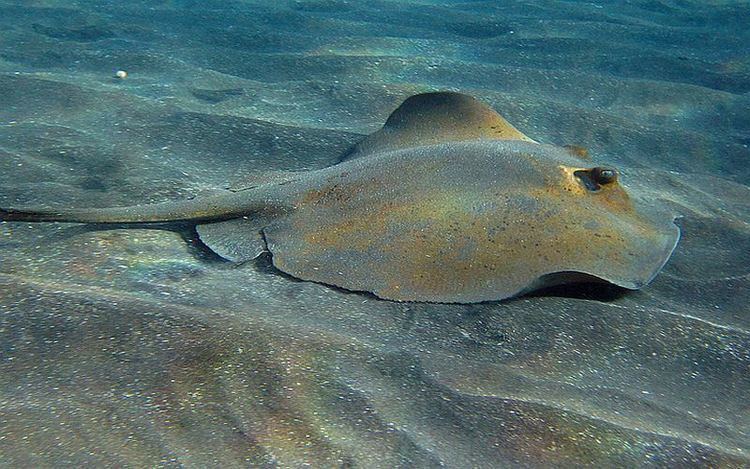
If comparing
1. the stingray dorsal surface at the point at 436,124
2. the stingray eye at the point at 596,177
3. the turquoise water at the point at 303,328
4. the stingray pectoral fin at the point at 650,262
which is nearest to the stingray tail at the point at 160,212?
the turquoise water at the point at 303,328

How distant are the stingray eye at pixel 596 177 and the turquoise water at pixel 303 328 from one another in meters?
0.61

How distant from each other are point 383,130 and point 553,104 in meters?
2.73

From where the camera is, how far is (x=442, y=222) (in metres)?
3.04

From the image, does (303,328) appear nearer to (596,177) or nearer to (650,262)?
(650,262)

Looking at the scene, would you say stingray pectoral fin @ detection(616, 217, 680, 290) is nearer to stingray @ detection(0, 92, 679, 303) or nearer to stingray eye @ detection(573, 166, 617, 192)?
stingray @ detection(0, 92, 679, 303)

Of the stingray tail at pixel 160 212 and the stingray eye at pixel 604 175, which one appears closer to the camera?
the stingray tail at pixel 160 212

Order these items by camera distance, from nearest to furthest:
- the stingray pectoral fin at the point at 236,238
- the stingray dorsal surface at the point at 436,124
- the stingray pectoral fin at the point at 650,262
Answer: the stingray pectoral fin at the point at 650,262
the stingray pectoral fin at the point at 236,238
the stingray dorsal surface at the point at 436,124

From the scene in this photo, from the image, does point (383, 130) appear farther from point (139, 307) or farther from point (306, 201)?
point (139, 307)

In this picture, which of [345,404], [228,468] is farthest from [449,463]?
[228,468]

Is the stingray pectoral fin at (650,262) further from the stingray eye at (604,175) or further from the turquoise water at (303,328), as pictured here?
the stingray eye at (604,175)

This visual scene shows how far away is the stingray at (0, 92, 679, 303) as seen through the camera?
286 centimetres

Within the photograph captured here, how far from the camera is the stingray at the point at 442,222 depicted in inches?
112

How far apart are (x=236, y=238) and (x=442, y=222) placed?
114 cm

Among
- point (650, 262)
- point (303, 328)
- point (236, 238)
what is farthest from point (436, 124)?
point (303, 328)
